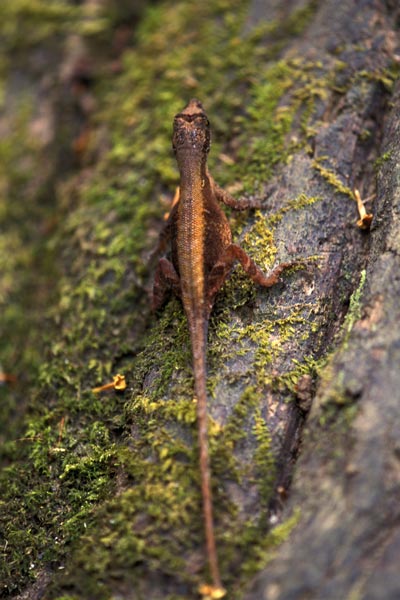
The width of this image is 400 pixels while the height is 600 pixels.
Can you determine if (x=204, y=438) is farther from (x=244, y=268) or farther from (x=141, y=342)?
(x=141, y=342)

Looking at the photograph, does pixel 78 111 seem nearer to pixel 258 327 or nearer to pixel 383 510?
pixel 258 327

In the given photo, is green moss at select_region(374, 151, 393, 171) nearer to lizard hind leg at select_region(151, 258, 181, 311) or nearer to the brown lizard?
the brown lizard

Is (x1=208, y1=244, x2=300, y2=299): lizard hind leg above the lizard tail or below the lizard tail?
above

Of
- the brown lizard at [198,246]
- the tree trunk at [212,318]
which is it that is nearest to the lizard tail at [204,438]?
the brown lizard at [198,246]

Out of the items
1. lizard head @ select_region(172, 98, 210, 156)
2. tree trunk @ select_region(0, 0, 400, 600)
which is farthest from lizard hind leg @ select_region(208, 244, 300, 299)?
lizard head @ select_region(172, 98, 210, 156)

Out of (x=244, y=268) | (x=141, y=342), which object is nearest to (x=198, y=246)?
(x=244, y=268)

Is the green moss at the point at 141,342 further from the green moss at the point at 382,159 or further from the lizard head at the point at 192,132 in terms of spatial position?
the green moss at the point at 382,159
